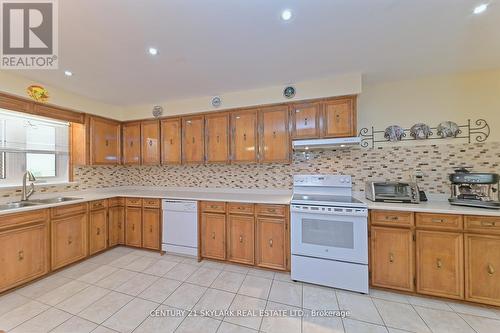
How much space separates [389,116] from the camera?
8.81 ft

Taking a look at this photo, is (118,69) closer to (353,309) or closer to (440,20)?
(440,20)

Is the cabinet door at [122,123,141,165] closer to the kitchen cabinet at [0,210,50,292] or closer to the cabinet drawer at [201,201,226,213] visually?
the kitchen cabinet at [0,210,50,292]

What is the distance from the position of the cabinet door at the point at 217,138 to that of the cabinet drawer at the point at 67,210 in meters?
Result: 1.88

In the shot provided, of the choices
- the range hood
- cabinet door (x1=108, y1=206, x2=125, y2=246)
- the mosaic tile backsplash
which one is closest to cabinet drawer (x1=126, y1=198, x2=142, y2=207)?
cabinet door (x1=108, y1=206, x2=125, y2=246)

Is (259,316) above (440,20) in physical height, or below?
below

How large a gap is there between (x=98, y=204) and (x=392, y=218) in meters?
3.94

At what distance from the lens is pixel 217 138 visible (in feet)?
10.3

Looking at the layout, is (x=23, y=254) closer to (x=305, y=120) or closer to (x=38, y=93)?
(x=38, y=93)

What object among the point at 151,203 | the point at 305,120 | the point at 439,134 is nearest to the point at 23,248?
the point at 151,203

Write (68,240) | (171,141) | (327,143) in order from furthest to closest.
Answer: (171,141) → (68,240) → (327,143)

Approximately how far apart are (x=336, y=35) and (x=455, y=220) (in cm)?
207

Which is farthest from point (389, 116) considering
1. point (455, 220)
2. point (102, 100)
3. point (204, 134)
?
point (102, 100)

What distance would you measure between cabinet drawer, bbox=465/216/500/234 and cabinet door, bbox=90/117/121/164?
4891mm

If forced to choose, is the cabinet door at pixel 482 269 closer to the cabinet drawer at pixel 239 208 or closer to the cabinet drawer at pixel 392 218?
the cabinet drawer at pixel 392 218
